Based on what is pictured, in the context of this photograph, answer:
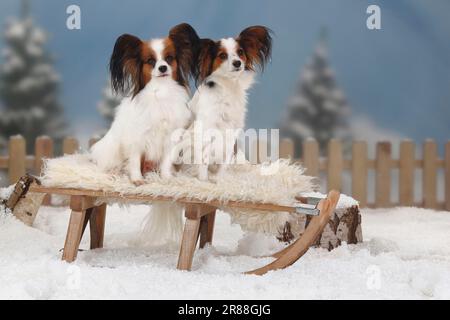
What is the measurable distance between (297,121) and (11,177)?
2.91m

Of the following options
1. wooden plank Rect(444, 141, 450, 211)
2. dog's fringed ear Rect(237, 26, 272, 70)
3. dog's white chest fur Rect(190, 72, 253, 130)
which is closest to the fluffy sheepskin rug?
dog's white chest fur Rect(190, 72, 253, 130)

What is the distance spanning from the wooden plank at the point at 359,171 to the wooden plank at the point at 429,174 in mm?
610

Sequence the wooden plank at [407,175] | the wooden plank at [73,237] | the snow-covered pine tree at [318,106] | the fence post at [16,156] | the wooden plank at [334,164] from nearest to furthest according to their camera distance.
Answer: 1. the wooden plank at [73,237]
2. the fence post at [16,156]
3. the wooden plank at [334,164]
4. the wooden plank at [407,175]
5. the snow-covered pine tree at [318,106]

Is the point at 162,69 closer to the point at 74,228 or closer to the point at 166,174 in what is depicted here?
the point at 166,174

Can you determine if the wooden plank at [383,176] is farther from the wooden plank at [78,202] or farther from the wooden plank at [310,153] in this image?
the wooden plank at [78,202]

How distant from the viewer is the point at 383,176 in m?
6.25

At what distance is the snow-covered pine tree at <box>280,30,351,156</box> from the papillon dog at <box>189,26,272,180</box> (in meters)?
3.87

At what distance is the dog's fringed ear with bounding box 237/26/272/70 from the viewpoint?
2.89 m

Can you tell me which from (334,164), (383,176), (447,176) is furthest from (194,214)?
(447,176)

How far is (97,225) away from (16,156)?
2830mm

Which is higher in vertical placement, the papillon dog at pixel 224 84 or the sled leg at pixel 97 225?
the papillon dog at pixel 224 84

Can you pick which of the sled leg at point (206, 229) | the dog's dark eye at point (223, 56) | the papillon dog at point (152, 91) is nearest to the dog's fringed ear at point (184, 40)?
the papillon dog at point (152, 91)

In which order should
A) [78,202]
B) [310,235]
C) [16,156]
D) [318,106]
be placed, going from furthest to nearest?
[318,106]
[16,156]
[78,202]
[310,235]

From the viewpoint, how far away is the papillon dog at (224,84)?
2850mm
